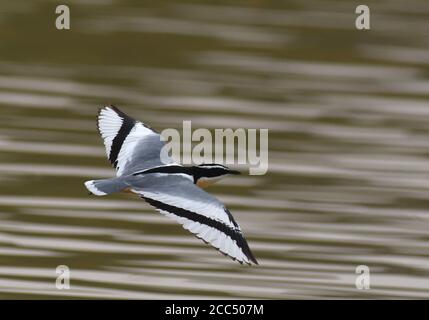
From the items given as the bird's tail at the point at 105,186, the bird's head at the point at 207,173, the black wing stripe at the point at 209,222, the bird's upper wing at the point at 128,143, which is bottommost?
the black wing stripe at the point at 209,222

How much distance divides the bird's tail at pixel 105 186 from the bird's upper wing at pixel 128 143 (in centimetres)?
29

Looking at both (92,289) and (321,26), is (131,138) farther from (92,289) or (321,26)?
(321,26)

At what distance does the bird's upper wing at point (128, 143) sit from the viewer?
8.03m

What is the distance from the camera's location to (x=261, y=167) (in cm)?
932

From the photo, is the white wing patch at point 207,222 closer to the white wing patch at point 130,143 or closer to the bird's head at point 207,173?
the bird's head at point 207,173

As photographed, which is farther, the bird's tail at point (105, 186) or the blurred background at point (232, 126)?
the blurred background at point (232, 126)

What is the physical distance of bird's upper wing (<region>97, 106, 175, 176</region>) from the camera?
26.3 ft

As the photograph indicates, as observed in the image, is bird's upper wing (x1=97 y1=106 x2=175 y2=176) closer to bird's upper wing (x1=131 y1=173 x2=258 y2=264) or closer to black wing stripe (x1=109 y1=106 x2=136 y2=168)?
black wing stripe (x1=109 y1=106 x2=136 y2=168)

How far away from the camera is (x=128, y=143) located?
8.30 meters

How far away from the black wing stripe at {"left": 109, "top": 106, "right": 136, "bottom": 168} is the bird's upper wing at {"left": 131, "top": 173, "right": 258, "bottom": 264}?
0.61m

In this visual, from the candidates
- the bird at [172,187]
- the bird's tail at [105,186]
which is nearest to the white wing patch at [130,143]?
the bird at [172,187]

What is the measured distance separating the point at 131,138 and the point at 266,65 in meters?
2.95

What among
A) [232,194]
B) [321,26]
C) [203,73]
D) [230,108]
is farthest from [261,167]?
[321,26]

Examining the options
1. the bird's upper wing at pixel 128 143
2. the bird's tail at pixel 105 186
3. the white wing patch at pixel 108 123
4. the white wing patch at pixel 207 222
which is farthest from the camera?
the white wing patch at pixel 108 123
